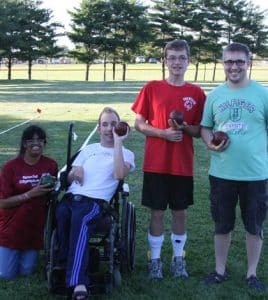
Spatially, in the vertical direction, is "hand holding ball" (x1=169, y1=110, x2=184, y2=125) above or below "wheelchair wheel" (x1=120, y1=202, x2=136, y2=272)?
above

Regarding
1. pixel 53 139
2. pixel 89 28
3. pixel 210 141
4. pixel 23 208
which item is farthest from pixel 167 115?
pixel 89 28

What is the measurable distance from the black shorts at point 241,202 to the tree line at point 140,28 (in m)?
54.2

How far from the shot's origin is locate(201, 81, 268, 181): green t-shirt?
3.90m

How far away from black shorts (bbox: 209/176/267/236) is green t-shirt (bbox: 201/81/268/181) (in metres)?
0.07

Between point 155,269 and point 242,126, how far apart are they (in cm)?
133

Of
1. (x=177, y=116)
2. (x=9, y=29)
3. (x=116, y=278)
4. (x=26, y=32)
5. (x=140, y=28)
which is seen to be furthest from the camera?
(x=140, y=28)

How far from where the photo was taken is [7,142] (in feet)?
35.2

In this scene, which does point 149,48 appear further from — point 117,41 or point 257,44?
point 257,44

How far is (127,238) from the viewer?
4.02 m

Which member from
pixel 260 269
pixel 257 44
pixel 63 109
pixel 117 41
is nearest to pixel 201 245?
pixel 260 269

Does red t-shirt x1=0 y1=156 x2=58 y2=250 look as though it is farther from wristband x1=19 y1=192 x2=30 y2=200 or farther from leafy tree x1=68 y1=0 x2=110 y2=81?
leafy tree x1=68 y1=0 x2=110 y2=81

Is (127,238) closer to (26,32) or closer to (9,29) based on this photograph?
(9,29)

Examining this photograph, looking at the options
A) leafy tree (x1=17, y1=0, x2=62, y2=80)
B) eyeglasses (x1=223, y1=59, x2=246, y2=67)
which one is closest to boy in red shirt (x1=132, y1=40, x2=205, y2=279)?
eyeglasses (x1=223, y1=59, x2=246, y2=67)

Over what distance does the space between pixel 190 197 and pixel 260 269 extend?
88cm
